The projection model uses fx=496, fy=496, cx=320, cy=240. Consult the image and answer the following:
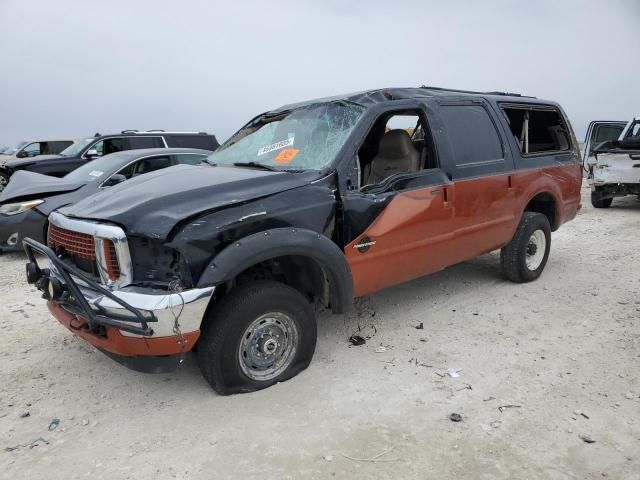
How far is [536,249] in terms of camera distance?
5535 mm

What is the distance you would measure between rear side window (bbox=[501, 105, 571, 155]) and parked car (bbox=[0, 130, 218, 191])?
25.1 feet

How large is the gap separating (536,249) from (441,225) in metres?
1.97

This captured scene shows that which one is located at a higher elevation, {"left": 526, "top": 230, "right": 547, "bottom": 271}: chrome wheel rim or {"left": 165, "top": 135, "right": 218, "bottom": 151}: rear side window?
{"left": 165, "top": 135, "right": 218, "bottom": 151}: rear side window

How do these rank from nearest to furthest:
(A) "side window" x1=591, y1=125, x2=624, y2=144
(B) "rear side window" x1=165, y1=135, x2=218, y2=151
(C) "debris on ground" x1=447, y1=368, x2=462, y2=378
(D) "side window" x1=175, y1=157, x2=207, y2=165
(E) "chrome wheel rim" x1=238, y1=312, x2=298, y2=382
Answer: (E) "chrome wheel rim" x1=238, y1=312, x2=298, y2=382
(C) "debris on ground" x1=447, y1=368, x2=462, y2=378
(D) "side window" x1=175, y1=157, x2=207, y2=165
(B) "rear side window" x1=165, y1=135, x2=218, y2=151
(A) "side window" x1=591, y1=125, x2=624, y2=144

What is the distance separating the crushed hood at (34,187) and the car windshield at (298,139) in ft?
12.2

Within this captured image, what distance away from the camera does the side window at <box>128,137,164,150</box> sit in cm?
1056

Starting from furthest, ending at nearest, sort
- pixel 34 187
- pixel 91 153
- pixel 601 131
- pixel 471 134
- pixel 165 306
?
pixel 601 131 → pixel 91 153 → pixel 34 187 → pixel 471 134 → pixel 165 306

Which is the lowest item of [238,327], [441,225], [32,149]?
[238,327]

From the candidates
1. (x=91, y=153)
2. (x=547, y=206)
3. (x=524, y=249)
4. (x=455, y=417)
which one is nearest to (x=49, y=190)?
(x=91, y=153)

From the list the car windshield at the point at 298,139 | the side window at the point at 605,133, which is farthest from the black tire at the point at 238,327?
the side window at the point at 605,133

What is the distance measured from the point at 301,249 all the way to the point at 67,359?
208cm

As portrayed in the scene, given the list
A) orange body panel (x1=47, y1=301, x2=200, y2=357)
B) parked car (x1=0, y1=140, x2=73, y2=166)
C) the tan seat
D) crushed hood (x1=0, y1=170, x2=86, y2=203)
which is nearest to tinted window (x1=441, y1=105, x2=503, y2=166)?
the tan seat

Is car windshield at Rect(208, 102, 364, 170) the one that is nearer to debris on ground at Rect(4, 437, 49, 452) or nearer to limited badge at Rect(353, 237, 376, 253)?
limited badge at Rect(353, 237, 376, 253)

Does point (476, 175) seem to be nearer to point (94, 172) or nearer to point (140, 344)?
point (140, 344)
